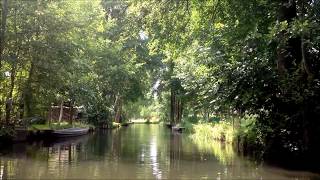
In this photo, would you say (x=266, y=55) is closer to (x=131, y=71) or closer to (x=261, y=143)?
(x=261, y=143)

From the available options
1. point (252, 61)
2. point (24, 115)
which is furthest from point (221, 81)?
point (24, 115)

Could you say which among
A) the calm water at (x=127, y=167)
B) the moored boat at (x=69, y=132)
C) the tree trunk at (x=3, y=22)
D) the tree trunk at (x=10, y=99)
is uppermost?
the tree trunk at (x=3, y=22)

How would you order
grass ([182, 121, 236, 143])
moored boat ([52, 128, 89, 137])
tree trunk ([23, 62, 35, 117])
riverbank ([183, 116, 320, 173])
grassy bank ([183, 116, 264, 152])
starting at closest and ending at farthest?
riverbank ([183, 116, 320, 173])
grassy bank ([183, 116, 264, 152])
tree trunk ([23, 62, 35, 117])
grass ([182, 121, 236, 143])
moored boat ([52, 128, 89, 137])

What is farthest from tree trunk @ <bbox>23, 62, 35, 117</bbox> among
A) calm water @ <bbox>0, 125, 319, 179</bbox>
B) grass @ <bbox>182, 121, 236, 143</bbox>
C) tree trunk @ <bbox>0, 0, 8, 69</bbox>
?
grass @ <bbox>182, 121, 236, 143</bbox>

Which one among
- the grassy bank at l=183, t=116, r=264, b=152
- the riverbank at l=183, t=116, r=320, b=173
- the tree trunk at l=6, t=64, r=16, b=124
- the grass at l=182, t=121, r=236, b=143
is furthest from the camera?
the grass at l=182, t=121, r=236, b=143

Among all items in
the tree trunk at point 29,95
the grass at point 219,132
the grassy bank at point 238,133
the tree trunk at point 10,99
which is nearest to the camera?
the grassy bank at point 238,133

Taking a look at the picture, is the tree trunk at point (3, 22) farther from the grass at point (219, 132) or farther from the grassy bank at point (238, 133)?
the grass at point (219, 132)

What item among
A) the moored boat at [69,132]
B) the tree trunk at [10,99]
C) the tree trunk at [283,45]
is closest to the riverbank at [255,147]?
the tree trunk at [283,45]

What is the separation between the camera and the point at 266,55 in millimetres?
17875

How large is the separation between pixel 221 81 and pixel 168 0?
4.43 metres

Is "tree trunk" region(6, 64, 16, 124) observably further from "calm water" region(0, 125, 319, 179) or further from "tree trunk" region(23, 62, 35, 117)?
"calm water" region(0, 125, 319, 179)

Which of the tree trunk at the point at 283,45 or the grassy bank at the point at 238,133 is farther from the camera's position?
the grassy bank at the point at 238,133

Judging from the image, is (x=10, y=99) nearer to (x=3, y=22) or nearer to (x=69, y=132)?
(x=3, y=22)

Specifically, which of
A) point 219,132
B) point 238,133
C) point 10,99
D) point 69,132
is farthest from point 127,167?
point 69,132
